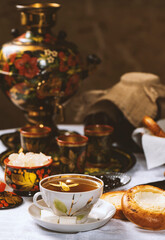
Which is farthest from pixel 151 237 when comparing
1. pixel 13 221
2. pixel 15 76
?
pixel 15 76

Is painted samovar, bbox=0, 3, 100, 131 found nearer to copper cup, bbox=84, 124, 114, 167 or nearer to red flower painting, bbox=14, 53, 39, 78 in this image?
red flower painting, bbox=14, 53, 39, 78

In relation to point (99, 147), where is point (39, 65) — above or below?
above

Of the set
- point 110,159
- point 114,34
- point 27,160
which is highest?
point 114,34

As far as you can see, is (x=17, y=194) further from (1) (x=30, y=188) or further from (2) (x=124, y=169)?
(2) (x=124, y=169)

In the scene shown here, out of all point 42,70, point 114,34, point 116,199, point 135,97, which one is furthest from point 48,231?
point 114,34

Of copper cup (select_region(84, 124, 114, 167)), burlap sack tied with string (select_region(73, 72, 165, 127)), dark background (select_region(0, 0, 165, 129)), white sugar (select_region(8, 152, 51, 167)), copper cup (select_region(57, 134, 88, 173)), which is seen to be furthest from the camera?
dark background (select_region(0, 0, 165, 129))

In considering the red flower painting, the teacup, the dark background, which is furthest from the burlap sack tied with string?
the dark background

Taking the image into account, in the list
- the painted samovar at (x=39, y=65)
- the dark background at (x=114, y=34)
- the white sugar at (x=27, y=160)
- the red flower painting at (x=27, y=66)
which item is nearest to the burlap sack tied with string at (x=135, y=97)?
the painted samovar at (x=39, y=65)

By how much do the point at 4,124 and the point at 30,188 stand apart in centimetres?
154

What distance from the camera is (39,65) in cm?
126

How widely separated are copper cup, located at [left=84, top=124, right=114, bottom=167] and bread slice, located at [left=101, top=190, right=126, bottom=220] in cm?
28

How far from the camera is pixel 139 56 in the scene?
2.42 meters

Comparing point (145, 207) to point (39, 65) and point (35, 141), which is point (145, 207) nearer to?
point (35, 141)

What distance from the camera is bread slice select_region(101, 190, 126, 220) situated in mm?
823
